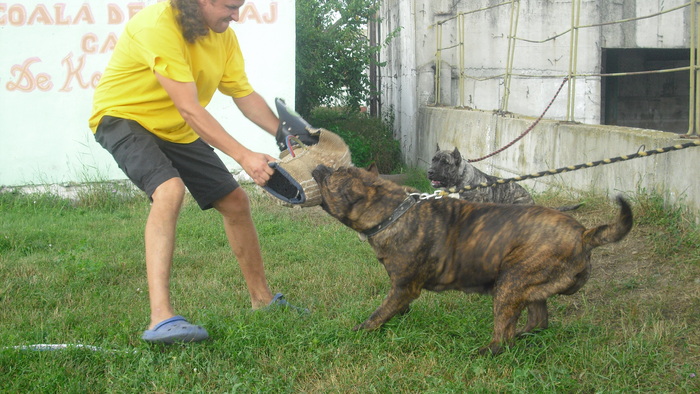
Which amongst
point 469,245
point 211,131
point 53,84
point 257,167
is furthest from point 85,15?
point 469,245

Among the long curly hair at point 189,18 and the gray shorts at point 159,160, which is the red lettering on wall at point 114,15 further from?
the long curly hair at point 189,18

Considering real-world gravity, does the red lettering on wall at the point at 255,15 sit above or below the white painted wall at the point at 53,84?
above

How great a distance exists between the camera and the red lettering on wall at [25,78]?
9.39 m

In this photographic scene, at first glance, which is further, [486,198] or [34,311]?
[486,198]

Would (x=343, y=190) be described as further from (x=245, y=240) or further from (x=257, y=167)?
(x=245, y=240)

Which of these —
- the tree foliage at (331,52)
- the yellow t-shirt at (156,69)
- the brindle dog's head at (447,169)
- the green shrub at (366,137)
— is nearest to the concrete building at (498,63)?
the green shrub at (366,137)

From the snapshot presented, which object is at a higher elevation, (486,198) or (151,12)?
(151,12)

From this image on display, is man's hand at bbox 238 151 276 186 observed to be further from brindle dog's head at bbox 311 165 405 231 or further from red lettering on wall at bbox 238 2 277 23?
red lettering on wall at bbox 238 2 277 23

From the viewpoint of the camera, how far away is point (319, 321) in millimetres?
4484

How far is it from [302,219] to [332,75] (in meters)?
4.89

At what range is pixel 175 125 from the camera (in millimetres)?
4469

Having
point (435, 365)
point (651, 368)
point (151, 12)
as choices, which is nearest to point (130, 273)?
point (151, 12)

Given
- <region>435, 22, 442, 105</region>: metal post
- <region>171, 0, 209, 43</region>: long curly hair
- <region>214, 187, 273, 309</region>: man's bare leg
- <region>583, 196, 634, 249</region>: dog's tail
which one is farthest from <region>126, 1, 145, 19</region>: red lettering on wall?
<region>583, 196, 634, 249</region>: dog's tail

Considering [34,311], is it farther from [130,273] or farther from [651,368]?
[651,368]
